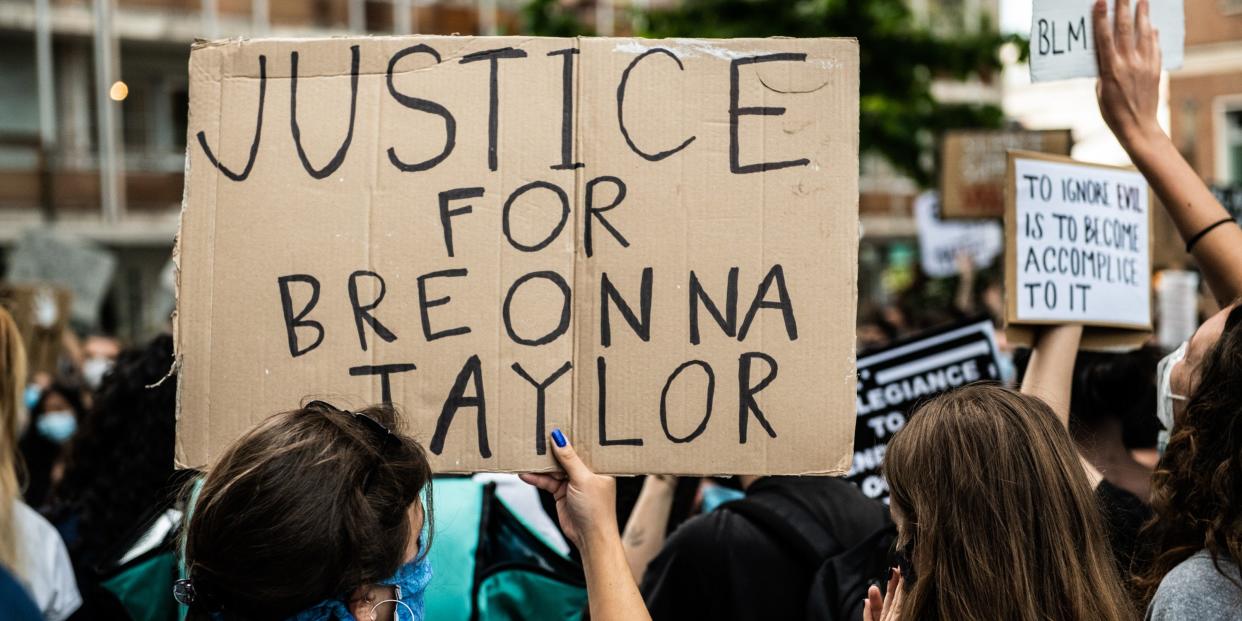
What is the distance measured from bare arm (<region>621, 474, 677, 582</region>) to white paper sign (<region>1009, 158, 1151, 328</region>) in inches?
40.7

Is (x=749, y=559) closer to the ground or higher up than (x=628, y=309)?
closer to the ground

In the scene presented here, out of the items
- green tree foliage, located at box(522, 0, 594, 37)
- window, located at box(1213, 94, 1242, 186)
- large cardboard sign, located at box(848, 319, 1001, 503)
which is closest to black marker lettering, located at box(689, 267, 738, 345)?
large cardboard sign, located at box(848, 319, 1001, 503)

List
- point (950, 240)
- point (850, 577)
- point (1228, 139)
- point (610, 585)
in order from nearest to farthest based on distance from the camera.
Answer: point (610, 585), point (850, 577), point (950, 240), point (1228, 139)

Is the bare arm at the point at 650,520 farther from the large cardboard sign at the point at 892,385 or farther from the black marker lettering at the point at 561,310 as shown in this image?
the black marker lettering at the point at 561,310

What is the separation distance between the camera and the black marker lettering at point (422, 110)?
7.38 feet

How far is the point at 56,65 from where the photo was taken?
71.6ft

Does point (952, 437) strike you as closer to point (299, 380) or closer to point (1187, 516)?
point (1187, 516)

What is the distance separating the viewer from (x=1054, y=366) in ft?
9.46

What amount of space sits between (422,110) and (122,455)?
1.62m

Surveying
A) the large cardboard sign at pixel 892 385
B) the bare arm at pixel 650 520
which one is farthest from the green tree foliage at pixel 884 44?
the bare arm at pixel 650 520

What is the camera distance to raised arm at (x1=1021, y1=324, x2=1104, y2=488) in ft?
9.12

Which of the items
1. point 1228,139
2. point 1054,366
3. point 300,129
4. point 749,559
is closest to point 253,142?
point 300,129

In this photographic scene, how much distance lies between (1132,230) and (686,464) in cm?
169

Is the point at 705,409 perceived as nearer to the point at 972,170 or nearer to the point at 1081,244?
the point at 1081,244
